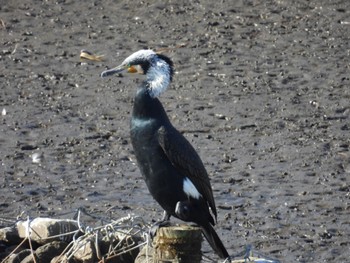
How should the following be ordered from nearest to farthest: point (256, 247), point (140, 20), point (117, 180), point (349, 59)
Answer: point (256, 247), point (117, 180), point (349, 59), point (140, 20)

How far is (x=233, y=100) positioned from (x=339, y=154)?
1.37 metres

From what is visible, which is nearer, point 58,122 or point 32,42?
point 58,122

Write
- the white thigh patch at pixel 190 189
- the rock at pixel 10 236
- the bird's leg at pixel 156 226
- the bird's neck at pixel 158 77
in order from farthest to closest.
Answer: the rock at pixel 10 236, the bird's neck at pixel 158 77, the white thigh patch at pixel 190 189, the bird's leg at pixel 156 226

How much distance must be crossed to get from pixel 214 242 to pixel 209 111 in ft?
11.3

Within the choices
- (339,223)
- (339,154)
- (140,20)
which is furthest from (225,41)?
(339,223)

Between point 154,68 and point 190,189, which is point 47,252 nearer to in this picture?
point 190,189

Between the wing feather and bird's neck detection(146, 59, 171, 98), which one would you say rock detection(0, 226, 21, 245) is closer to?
the wing feather

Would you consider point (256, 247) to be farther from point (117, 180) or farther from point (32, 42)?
point (32, 42)

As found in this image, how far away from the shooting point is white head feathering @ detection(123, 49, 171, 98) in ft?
23.8

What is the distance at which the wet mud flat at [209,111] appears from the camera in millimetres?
8727

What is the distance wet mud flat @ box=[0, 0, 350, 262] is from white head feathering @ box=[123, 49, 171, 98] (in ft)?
4.48

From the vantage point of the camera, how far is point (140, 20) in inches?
483

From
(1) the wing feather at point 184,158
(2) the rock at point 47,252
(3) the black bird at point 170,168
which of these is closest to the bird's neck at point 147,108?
(3) the black bird at point 170,168

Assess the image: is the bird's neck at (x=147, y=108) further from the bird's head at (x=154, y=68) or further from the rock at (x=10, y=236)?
the rock at (x=10, y=236)
